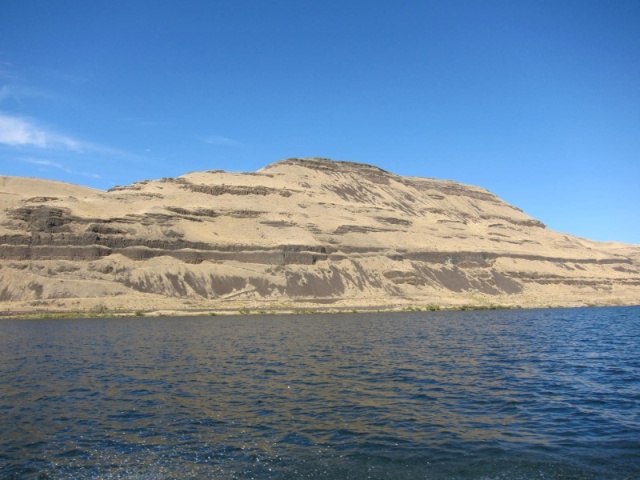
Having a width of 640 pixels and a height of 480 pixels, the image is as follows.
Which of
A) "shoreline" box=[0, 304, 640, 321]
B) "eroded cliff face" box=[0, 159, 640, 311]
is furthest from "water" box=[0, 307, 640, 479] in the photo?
"eroded cliff face" box=[0, 159, 640, 311]

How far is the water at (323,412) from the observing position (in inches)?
514

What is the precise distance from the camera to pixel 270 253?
336 ft

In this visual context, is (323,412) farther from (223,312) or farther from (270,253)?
(270,253)

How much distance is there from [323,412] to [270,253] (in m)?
85.1

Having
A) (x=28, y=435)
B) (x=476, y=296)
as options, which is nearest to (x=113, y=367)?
(x=28, y=435)

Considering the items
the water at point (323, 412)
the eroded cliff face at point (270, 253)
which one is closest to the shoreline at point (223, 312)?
the eroded cliff face at point (270, 253)

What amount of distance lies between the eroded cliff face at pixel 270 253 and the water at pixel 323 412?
51.8 meters

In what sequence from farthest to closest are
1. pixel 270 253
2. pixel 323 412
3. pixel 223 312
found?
pixel 270 253 < pixel 223 312 < pixel 323 412

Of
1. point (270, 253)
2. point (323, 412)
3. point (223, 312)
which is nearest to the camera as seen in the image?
point (323, 412)

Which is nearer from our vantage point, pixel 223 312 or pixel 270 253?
pixel 223 312

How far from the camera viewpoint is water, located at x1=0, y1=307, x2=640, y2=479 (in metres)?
13.1

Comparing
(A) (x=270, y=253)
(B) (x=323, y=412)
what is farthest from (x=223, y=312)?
(B) (x=323, y=412)

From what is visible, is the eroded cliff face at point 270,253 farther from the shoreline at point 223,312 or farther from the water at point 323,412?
the water at point 323,412

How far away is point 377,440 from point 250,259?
87651mm
